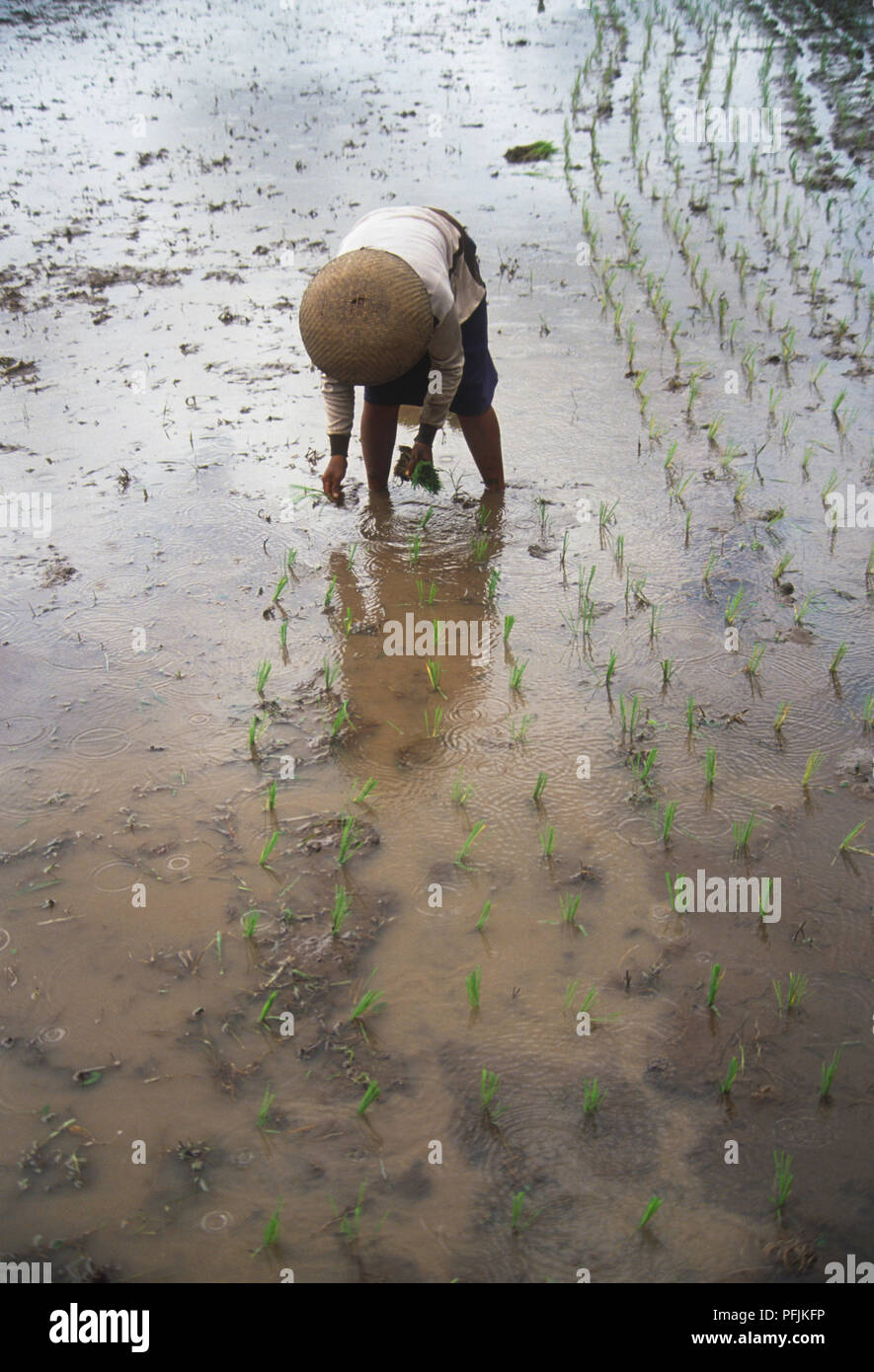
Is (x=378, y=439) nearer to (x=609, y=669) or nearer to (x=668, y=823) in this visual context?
(x=609, y=669)

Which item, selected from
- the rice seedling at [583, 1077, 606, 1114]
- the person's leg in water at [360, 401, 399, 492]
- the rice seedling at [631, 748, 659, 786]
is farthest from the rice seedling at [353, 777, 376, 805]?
the person's leg in water at [360, 401, 399, 492]

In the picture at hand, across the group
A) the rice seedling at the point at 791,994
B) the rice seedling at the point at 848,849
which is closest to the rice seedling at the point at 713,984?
the rice seedling at the point at 791,994

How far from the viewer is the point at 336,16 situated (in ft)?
36.4

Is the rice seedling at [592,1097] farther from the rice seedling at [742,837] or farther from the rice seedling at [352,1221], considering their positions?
the rice seedling at [742,837]

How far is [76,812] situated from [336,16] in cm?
1131

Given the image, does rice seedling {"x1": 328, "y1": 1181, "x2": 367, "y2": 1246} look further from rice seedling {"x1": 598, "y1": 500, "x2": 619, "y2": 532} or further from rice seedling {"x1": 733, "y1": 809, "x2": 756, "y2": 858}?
rice seedling {"x1": 598, "y1": 500, "x2": 619, "y2": 532}

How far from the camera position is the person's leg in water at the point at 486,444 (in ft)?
12.7

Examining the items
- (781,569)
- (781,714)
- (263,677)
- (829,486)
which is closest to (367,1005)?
(263,677)

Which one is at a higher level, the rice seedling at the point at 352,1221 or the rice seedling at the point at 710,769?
the rice seedling at the point at 710,769

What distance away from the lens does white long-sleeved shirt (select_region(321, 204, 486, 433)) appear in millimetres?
2980

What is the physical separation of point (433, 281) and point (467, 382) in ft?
2.37

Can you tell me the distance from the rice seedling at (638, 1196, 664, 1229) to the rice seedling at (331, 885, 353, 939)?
0.90m

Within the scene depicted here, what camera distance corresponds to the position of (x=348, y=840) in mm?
2635

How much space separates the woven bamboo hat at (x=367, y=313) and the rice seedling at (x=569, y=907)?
62.2 inches
